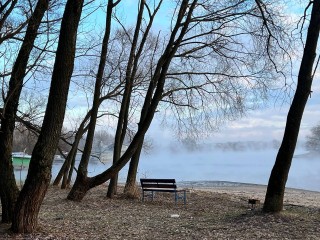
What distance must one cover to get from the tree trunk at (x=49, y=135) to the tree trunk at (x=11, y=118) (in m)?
0.74

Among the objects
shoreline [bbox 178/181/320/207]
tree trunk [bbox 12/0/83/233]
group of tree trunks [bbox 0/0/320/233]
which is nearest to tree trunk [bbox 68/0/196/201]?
group of tree trunks [bbox 0/0/320/233]

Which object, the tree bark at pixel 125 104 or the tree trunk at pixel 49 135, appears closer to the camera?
the tree trunk at pixel 49 135

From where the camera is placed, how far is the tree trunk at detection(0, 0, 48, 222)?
8250 millimetres

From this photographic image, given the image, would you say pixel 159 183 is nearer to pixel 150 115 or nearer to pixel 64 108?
pixel 150 115

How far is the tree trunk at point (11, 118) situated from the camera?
8.25 meters

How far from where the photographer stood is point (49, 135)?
769 cm

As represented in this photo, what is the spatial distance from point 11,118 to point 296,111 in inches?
258

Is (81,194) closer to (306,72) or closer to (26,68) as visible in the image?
(26,68)

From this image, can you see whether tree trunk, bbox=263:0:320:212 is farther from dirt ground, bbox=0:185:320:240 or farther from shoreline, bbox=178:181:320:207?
shoreline, bbox=178:181:320:207

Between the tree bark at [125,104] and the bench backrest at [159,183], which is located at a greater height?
the tree bark at [125,104]

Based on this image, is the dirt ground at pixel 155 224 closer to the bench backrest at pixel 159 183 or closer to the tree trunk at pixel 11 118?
the tree trunk at pixel 11 118

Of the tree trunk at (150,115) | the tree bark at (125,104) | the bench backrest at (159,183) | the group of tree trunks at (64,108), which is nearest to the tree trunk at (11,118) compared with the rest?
the group of tree trunks at (64,108)

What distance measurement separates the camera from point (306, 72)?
1089 cm

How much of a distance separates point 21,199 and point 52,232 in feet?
2.79
